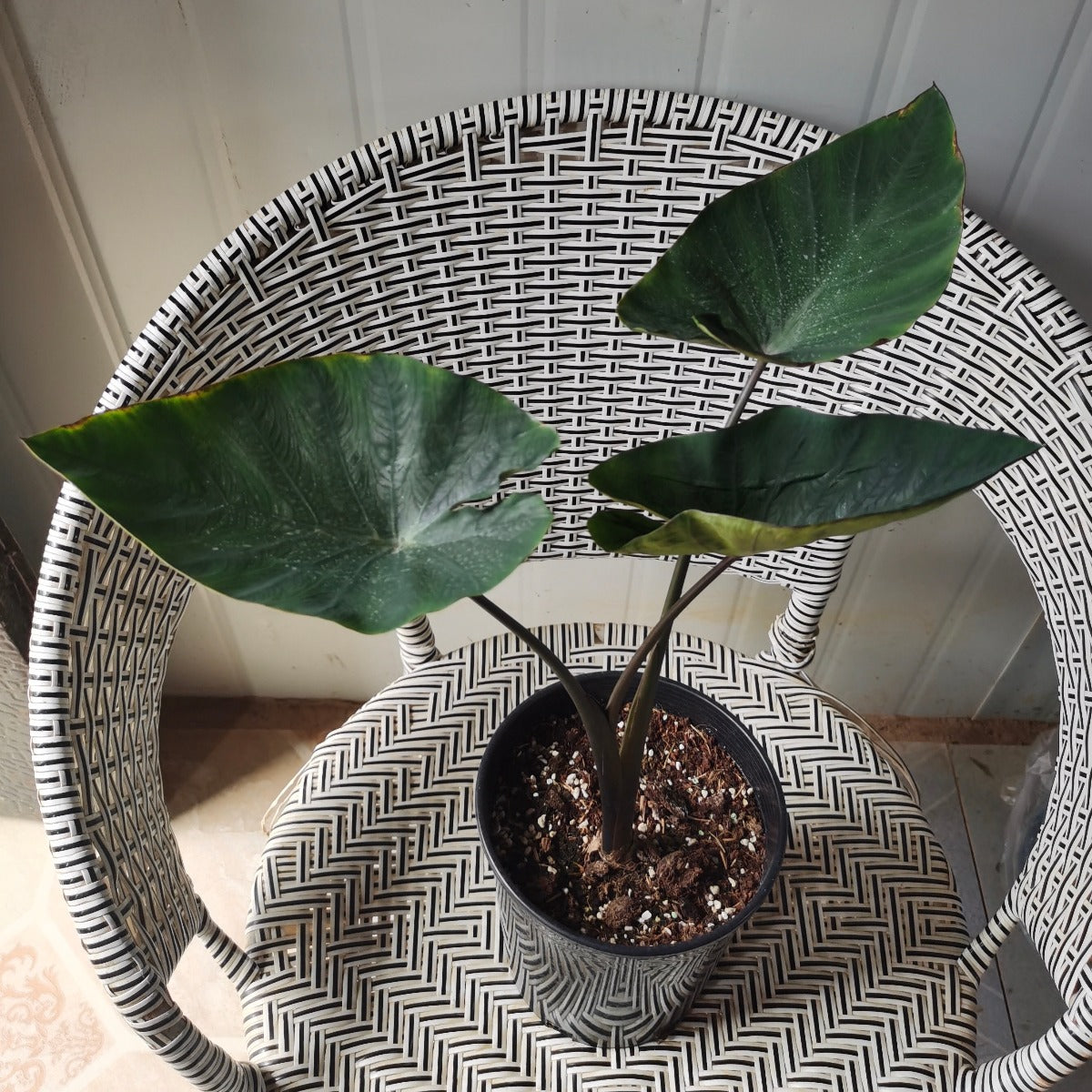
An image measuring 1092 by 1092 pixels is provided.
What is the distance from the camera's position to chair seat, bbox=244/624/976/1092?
654 millimetres

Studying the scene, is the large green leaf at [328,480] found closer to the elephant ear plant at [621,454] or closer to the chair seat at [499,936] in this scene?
the elephant ear plant at [621,454]

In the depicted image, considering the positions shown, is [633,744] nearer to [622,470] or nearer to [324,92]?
[622,470]

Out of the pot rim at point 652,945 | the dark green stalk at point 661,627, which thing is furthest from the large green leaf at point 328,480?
the pot rim at point 652,945

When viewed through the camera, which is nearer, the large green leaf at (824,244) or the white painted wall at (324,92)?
the large green leaf at (824,244)

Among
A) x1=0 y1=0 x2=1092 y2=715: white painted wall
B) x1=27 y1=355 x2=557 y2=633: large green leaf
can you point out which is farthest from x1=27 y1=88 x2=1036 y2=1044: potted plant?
x1=0 y1=0 x2=1092 y2=715: white painted wall

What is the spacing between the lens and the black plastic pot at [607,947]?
22.0 inches

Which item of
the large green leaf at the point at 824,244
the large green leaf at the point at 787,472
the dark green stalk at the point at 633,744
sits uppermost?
the large green leaf at the point at 824,244

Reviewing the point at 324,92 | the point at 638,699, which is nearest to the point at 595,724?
the point at 638,699

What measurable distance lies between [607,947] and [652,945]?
27 mm

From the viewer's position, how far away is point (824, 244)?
1.77ft

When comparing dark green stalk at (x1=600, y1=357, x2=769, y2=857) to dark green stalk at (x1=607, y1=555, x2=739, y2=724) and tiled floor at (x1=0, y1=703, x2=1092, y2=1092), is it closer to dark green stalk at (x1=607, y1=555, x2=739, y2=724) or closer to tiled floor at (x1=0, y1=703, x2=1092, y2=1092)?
dark green stalk at (x1=607, y1=555, x2=739, y2=724)

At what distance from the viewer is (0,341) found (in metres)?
0.89

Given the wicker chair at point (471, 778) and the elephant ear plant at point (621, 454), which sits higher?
the elephant ear plant at point (621, 454)

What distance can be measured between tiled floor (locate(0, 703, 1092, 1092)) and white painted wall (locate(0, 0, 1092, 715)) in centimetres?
52
